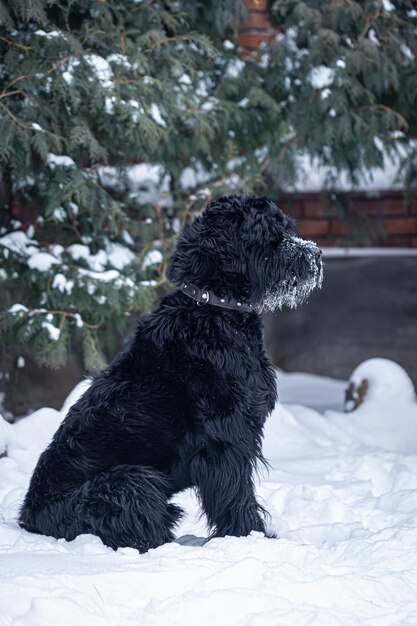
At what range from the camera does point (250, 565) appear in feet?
9.48

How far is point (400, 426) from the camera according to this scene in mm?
5840

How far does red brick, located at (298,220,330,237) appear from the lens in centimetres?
793

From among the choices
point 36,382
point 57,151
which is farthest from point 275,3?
point 36,382

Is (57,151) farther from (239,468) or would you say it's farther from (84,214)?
(239,468)

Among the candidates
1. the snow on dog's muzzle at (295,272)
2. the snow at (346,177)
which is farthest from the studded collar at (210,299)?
the snow at (346,177)

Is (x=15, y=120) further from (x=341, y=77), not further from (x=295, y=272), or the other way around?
(x=341, y=77)

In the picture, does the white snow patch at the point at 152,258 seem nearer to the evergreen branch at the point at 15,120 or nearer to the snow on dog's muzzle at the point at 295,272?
the evergreen branch at the point at 15,120

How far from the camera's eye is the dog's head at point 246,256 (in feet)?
11.1

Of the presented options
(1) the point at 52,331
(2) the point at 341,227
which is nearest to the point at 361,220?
(2) the point at 341,227

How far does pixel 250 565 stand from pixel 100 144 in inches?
135

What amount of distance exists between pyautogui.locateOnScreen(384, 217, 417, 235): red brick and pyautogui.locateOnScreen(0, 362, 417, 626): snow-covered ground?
138 inches

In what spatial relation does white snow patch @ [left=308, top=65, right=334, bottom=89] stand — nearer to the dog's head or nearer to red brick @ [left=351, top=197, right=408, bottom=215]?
red brick @ [left=351, top=197, right=408, bottom=215]

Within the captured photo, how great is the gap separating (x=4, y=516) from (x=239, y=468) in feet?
3.95

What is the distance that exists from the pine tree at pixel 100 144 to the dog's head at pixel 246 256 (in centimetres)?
172
